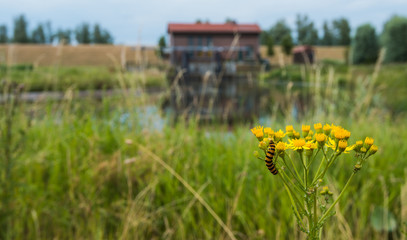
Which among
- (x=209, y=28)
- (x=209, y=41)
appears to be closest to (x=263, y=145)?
(x=209, y=41)

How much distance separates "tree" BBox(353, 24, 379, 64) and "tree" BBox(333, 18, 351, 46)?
37.0 metres

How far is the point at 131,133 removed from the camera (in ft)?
10.2

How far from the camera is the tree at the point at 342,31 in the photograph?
2351 inches

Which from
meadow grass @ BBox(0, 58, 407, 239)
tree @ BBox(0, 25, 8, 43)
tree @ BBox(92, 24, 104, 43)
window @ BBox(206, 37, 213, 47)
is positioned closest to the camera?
meadow grass @ BBox(0, 58, 407, 239)

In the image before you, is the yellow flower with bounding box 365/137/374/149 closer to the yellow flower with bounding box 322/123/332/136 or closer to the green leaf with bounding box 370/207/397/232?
the yellow flower with bounding box 322/123/332/136

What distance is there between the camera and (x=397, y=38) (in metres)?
20.2

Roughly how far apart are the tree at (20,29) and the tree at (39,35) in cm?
434

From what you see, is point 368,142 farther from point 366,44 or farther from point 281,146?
point 366,44

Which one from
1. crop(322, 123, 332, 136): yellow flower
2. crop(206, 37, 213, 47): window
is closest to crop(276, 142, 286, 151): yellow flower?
crop(322, 123, 332, 136): yellow flower

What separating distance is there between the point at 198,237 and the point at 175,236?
0.49 feet

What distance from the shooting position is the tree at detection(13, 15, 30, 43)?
6462cm

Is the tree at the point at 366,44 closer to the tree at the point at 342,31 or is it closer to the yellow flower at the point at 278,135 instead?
the yellow flower at the point at 278,135

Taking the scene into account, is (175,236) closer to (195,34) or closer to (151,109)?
(151,109)

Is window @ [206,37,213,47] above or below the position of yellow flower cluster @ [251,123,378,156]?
above
